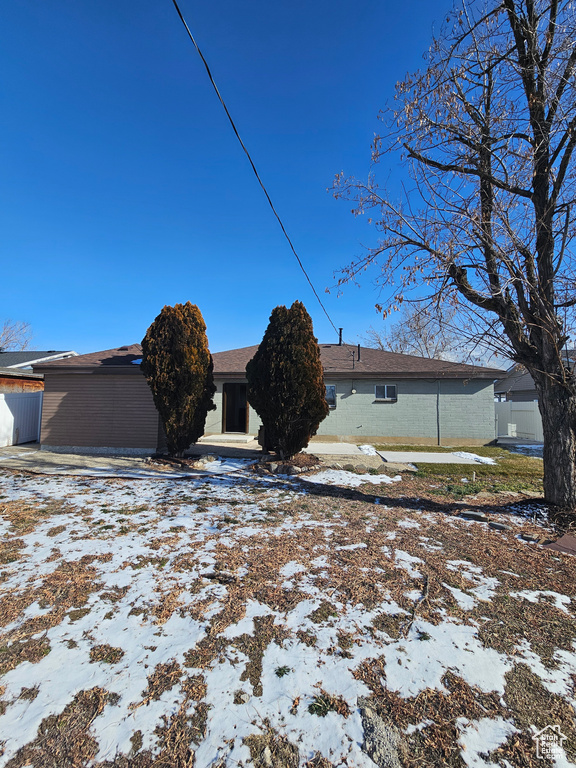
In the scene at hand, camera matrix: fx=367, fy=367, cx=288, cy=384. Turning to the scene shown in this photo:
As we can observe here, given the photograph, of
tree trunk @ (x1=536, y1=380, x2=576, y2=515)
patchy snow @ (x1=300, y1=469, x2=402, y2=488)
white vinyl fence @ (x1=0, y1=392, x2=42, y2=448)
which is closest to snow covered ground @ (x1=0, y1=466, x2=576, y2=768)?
tree trunk @ (x1=536, y1=380, x2=576, y2=515)

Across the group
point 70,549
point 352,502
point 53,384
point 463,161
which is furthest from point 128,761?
point 53,384

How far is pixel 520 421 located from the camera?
18.2 meters

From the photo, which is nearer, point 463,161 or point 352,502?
point 463,161

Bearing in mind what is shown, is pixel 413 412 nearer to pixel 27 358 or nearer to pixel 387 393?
pixel 387 393

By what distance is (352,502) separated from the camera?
5.68 m

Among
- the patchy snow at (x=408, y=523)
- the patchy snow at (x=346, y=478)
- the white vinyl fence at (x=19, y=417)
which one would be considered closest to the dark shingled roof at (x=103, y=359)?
the white vinyl fence at (x=19, y=417)

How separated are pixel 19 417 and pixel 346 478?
441 inches

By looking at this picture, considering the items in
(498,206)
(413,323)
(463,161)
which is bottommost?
(413,323)

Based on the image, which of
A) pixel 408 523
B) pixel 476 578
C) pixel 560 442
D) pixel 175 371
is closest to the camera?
pixel 476 578

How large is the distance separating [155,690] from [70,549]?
225cm

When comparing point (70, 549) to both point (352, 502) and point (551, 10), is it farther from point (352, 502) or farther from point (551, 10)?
point (551, 10)

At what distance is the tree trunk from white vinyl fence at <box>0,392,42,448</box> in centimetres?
1404
